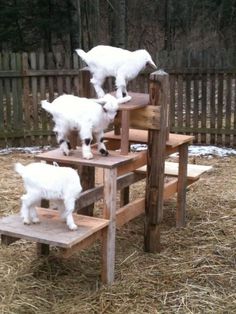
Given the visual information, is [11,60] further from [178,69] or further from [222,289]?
[222,289]

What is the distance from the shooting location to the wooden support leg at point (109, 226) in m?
3.56

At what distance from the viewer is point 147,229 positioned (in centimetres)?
422

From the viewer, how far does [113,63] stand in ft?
12.7

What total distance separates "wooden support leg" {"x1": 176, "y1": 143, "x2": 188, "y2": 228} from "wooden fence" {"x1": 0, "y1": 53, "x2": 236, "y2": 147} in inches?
148

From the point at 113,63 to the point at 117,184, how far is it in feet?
3.12

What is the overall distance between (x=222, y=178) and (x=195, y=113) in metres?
2.12

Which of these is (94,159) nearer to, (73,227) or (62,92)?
(73,227)

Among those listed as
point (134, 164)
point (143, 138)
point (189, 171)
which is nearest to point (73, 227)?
point (134, 164)

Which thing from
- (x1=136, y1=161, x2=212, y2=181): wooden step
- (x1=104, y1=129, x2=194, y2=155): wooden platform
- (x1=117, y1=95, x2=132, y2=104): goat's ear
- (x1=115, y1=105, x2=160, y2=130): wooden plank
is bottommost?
(x1=136, y1=161, x2=212, y2=181): wooden step

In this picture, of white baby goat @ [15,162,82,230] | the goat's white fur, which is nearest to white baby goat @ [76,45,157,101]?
the goat's white fur

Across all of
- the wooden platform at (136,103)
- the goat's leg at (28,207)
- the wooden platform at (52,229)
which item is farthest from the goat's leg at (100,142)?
the goat's leg at (28,207)

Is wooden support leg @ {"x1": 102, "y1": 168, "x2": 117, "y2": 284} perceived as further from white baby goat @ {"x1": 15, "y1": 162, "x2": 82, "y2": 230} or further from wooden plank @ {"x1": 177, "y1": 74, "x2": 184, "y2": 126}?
wooden plank @ {"x1": 177, "y1": 74, "x2": 184, "y2": 126}

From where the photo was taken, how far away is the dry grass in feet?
11.2

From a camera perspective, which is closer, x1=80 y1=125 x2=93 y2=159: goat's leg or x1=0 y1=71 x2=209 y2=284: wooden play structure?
x1=0 y1=71 x2=209 y2=284: wooden play structure
